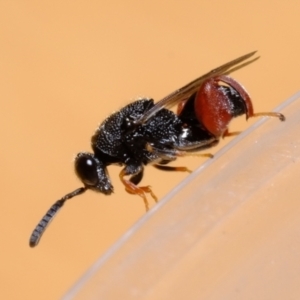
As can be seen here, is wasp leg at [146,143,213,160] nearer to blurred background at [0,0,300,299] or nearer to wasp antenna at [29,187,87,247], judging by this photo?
wasp antenna at [29,187,87,247]

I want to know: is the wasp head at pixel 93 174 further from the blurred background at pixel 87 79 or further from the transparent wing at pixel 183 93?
the blurred background at pixel 87 79

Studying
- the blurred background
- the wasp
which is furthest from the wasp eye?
the blurred background

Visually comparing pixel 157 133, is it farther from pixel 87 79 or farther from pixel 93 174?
pixel 87 79

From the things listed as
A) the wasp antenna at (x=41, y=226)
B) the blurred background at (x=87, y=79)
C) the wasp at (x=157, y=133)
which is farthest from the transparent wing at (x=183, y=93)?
the blurred background at (x=87, y=79)

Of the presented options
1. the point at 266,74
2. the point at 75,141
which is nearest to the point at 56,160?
the point at 75,141

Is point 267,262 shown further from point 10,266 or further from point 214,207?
point 10,266

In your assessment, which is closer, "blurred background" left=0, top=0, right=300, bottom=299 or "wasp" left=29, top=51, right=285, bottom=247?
"wasp" left=29, top=51, right=285, bottom=247
